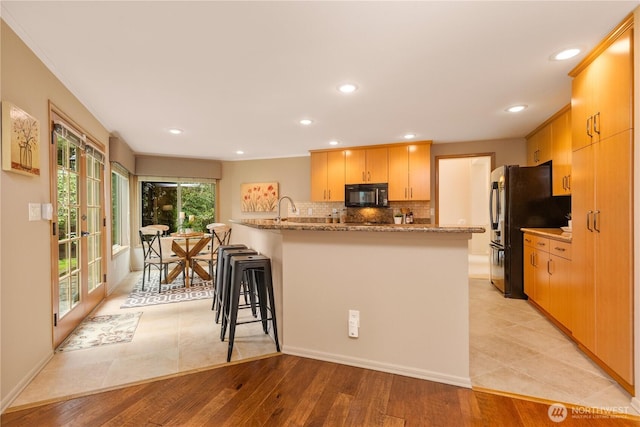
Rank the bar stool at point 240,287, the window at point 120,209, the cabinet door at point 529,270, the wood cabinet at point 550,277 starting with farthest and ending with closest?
1. the window at point 120,209
2. the cabinet door at point 529,270
3. the wood cabinet at point 550,277
4. the bar stool at point 240,287

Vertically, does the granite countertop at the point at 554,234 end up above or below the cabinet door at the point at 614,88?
below

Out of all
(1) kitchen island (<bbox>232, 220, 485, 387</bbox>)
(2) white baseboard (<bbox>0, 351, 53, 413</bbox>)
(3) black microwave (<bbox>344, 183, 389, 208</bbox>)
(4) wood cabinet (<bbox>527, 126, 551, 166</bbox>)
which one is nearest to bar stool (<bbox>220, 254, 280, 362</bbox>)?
(1) kitchen island (<bbox>232, 220, 485, 387</bbox>)

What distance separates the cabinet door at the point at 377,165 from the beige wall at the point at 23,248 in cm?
406

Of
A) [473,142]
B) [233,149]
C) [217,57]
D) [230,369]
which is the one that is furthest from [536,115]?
[233,149]

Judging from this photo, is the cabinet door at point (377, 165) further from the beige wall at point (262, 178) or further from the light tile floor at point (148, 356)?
the light tile floor at point (148, 356)

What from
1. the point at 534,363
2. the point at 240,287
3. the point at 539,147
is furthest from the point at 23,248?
the point at 539,147

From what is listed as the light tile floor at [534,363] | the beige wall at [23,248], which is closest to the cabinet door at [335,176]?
the light tile floor at [534,363]

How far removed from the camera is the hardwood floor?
64.1 inches

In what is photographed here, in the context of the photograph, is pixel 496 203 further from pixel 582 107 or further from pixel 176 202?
pixel 176 202

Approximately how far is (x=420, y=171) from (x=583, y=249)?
9.11 feet

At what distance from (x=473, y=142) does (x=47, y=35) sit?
5.11 meters

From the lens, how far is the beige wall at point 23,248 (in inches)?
69.7

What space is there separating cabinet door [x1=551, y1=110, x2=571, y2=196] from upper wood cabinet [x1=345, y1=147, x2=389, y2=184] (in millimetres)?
2222

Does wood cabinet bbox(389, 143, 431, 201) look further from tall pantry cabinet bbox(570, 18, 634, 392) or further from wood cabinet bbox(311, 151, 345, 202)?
tall pantry cabinet bbox(570, 18, 634, 392)
